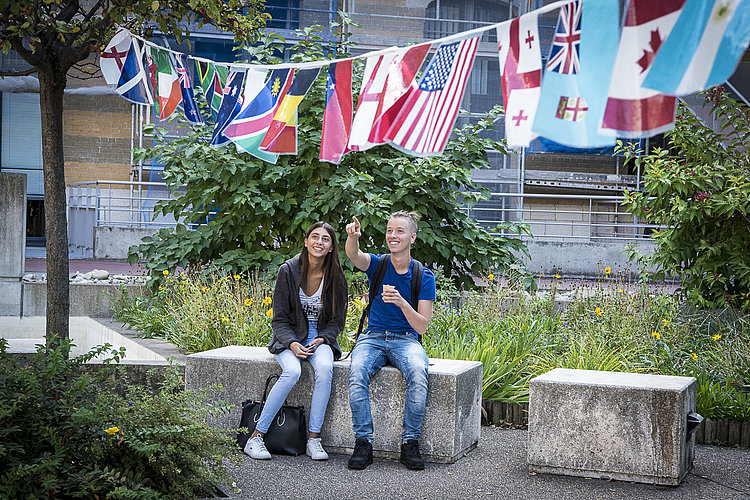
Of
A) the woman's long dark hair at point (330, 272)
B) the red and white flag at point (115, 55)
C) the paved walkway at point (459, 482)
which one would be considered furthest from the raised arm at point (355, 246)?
the red and white flag at point (115, 55)

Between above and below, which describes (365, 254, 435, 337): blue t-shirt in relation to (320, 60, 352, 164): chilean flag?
below

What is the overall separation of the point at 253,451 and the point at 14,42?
3244mm

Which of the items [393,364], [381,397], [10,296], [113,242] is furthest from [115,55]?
[113,242]

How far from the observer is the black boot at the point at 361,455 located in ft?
17.0

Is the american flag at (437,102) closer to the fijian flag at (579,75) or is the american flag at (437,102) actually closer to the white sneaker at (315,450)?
the fijian flag at (579,75)

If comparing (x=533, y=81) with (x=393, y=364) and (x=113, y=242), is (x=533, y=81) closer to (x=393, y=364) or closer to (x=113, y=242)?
(x=393, y=364)

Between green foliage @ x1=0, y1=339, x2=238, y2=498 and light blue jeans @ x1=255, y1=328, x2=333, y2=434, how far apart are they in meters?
1.04

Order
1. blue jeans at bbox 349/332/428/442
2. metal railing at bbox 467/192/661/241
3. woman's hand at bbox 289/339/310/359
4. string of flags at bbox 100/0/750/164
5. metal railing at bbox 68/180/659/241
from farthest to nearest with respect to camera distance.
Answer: metal railing at bbox 467/192/661/241 < metal railing at bbox 68/180/659/241 < woman's hand at bbox 289/339/310/359 < blue jeans at bbox 349/332/428/442 < string of flags at bbox 100/0/750/164

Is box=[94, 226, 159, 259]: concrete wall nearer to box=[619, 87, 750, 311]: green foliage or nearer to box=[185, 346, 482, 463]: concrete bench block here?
box=[619, 87, 750, 311]: green foliage

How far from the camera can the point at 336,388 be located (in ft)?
18.5

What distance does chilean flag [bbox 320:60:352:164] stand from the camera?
230 inches

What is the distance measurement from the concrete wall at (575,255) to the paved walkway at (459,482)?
1588 centimetres

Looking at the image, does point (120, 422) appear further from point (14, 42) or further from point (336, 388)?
point (14, 42)

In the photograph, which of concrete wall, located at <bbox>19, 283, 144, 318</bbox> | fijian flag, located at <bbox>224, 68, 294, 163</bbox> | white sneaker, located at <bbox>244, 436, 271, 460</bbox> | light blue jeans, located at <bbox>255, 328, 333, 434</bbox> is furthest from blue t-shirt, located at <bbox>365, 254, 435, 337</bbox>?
concrete wall, located at <bbox>19, 283, 144, 318</bbox>
